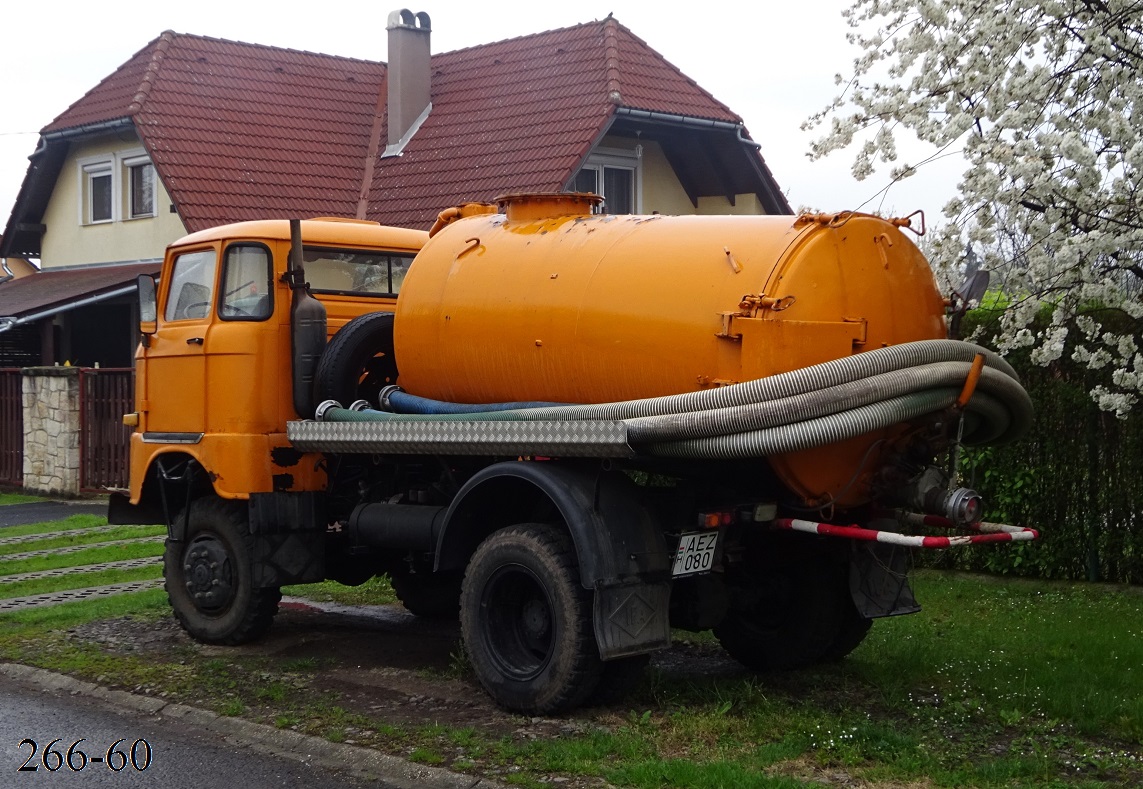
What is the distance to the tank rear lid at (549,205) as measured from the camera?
8.14m

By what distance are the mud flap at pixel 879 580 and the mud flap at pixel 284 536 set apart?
358 centimetres

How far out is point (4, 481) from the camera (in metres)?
22.1

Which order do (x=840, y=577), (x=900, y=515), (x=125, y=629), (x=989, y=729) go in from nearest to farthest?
1. (x=989, y=729)
2. (x=900, y=515)
3. (x=840, y=577)
4. (x=125, y=629)

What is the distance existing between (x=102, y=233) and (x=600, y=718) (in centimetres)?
2115

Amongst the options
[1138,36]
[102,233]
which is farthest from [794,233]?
[102,233]

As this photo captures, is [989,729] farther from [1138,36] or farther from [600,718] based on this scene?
[1138,36]

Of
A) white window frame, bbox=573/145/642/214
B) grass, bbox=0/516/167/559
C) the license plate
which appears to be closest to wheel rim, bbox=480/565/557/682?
the license plate

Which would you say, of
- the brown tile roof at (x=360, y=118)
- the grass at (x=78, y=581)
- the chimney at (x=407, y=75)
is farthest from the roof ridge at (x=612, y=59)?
the grass at (x=78, y=581)

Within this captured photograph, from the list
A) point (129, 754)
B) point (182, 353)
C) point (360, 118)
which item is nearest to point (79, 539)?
point (182, 353)

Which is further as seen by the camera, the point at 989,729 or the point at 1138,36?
the point at 1138,36

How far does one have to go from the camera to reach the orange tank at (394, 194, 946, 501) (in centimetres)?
673

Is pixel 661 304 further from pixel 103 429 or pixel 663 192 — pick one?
pixel 663 192

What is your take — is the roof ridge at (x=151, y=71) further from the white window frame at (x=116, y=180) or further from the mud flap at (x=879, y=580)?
the mud flap at (x=879, y=580)

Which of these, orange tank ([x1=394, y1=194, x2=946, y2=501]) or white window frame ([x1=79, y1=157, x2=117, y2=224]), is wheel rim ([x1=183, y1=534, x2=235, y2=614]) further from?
white window frame ([x1=79, y1=157, x2=117, y2=224])
